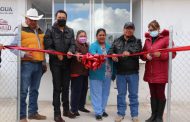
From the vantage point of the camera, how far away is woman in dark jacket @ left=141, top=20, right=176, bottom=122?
6414 mm

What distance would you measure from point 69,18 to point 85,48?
2614 mm

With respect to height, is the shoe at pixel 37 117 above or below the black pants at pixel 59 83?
below

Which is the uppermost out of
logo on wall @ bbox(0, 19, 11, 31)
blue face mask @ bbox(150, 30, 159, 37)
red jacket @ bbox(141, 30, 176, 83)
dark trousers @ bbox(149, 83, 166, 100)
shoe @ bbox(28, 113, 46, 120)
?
logo on wall @ bbox(0, 19, 11, 31)

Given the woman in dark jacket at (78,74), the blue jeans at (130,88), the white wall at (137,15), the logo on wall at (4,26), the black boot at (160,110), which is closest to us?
the black boot at (160,110)

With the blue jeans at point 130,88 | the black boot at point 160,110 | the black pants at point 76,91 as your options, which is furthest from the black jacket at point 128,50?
the black pants at point 76,91

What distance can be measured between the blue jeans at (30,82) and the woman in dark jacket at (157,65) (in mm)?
2102

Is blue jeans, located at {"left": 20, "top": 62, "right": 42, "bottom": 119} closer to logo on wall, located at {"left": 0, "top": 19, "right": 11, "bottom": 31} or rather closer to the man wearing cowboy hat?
the man wearing cowboy hat

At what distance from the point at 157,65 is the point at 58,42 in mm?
1932

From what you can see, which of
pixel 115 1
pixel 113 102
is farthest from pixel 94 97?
pixel 115 1

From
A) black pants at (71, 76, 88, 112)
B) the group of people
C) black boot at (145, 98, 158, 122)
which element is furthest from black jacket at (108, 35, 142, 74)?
black pants at (71, 76, 88, 112)

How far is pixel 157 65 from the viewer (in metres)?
6.46

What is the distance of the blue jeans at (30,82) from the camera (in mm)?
6324

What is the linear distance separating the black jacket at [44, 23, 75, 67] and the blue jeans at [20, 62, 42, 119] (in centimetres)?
36

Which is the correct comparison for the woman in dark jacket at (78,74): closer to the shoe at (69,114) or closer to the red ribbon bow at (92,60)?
the shoe at (69,114)
